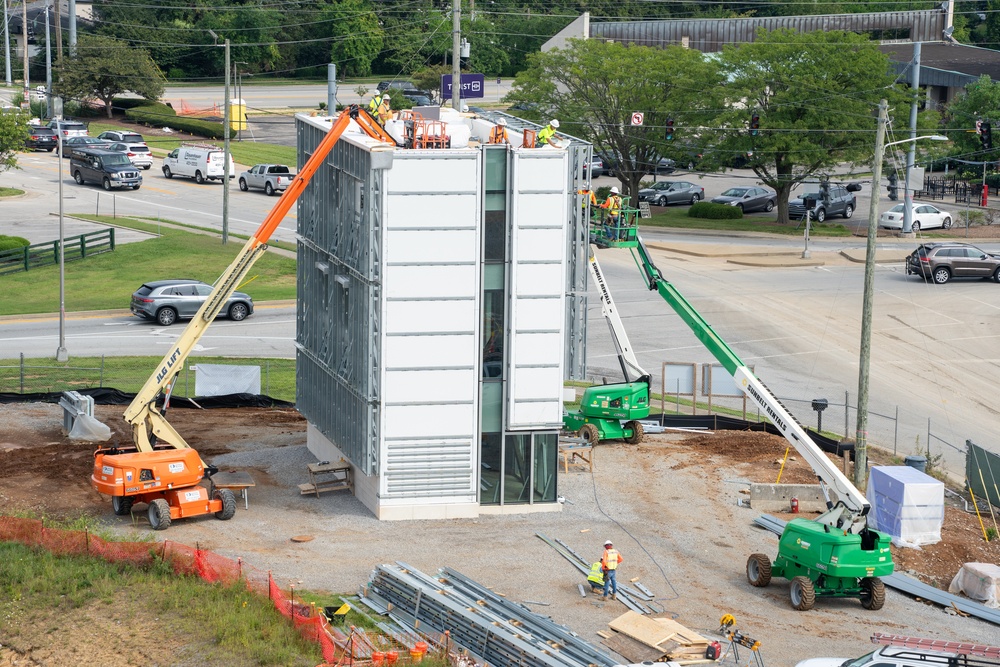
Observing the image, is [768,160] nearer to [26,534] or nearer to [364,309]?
[364,309]

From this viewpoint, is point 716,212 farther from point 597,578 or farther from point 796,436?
point 597,578

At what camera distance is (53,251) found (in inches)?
2557

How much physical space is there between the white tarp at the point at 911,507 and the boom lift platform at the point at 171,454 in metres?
14.5

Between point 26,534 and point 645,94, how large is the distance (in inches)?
2076

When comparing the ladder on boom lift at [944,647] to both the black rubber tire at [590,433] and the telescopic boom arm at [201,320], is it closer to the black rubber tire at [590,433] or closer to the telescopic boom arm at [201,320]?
the black rubber tire at [590,433]

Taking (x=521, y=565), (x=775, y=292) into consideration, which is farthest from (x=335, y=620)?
(x=775, y=292)

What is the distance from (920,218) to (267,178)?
36541mm

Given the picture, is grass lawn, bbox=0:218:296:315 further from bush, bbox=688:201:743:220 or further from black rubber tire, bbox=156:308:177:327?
bush, bbox=688:201:743:220

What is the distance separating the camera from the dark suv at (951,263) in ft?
206

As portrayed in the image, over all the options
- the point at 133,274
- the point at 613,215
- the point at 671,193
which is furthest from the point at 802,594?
the point at 671,193

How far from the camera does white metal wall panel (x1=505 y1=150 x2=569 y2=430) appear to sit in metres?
32.6

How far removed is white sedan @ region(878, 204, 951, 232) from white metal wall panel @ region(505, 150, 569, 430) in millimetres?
44647

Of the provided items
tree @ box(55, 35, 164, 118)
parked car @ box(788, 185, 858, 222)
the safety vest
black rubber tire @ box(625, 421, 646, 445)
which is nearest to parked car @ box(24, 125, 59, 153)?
tree @ box(55, 35, 164, 118)

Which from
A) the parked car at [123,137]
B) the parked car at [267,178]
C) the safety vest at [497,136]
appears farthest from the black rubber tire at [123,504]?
the parked car at [123,137]
